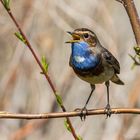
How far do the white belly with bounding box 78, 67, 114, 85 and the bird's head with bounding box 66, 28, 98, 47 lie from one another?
0.84 feet

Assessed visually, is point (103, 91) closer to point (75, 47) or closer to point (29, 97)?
point (29, 97)

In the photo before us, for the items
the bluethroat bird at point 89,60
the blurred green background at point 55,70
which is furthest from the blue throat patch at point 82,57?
the blurred green background at point 55,70

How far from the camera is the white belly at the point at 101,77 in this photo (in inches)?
171

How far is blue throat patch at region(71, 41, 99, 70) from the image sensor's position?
427 centimetres

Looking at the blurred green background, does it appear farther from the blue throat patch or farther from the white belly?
the blue throat patch

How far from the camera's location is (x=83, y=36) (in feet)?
14.0

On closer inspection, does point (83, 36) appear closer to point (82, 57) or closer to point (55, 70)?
point (82, 57)

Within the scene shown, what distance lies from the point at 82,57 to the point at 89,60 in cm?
10

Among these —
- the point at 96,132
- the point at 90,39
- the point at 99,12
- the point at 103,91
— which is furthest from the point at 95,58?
the point at 96,132

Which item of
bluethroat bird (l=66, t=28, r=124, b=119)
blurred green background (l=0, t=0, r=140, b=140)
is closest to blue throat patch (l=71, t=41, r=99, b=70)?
bluethroat bird (l=66, t=28, r=124, b=119)

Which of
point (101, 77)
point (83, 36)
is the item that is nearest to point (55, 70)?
point (101, 77)

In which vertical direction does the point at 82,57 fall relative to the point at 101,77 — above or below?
above

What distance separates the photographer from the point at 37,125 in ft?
25.6

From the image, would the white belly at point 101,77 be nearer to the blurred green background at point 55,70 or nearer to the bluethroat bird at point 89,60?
the bluethroat bird at point 89,60
